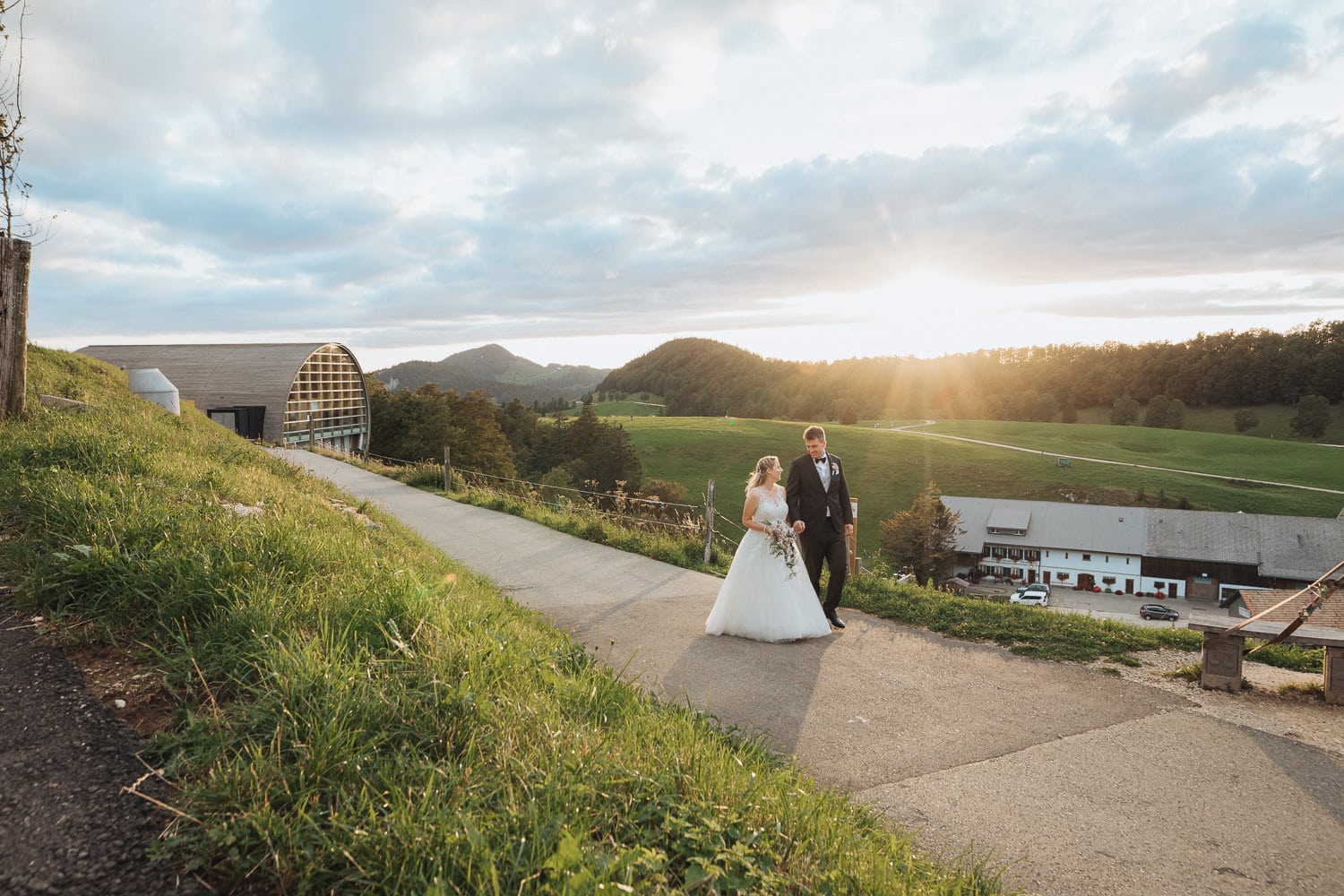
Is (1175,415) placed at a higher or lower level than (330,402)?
higher

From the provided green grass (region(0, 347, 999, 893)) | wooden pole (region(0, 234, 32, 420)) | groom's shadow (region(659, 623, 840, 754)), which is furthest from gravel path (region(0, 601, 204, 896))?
wooden pole (region(0, 234, 32, 420))

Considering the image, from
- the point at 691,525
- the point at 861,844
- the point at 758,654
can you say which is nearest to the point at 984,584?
the point at 691,525

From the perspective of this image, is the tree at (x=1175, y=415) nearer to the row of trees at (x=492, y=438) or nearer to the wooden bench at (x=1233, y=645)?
the row of trees at (x=492, y=438)

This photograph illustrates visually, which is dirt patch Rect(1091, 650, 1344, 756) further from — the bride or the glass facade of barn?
the glass facade of barn

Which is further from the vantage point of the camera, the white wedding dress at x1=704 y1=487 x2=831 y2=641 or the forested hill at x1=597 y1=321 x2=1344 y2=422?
the forested hill at x1=597 y1=321 x2=1344 y2=422

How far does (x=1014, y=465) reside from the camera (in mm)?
70062

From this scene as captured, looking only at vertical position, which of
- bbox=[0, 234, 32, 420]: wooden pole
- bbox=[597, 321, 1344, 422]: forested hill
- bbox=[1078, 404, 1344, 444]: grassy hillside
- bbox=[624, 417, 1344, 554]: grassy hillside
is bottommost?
bbox=[624, 417, 1344, 554]: grassy hillside

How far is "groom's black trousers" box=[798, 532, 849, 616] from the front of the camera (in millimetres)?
7297

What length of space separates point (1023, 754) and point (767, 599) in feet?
9.19

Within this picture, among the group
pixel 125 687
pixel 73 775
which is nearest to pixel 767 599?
pixel 125 687

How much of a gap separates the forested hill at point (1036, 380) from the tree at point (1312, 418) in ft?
20.1

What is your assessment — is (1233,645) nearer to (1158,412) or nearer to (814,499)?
(814,499)

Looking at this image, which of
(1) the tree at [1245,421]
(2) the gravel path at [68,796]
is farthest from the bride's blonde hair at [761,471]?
(1) the tree at [1245,421]

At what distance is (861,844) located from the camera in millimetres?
2748
